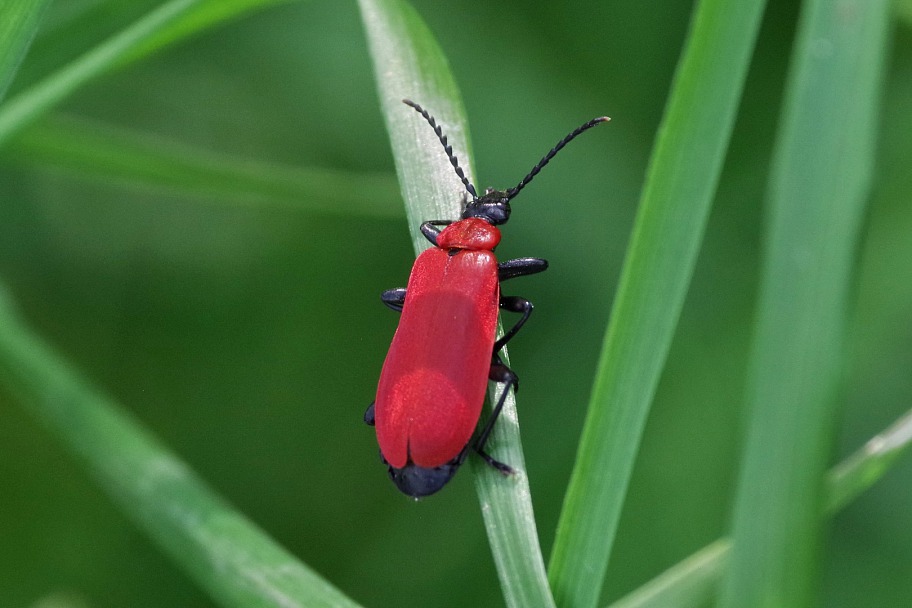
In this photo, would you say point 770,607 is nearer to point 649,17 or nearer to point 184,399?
point 184,399

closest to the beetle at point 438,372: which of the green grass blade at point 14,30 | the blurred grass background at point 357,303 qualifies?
the green grass blade at point 14,30

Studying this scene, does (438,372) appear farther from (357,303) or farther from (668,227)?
(357,303)

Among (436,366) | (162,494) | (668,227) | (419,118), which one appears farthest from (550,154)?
(162,494)

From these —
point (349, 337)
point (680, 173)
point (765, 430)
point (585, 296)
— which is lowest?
point (349, 337)

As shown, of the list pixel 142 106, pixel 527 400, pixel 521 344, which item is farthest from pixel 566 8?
pixel 142 106

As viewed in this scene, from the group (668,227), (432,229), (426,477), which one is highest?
(668,227)

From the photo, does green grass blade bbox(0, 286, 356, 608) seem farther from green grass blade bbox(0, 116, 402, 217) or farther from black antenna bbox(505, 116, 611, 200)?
black antenna bbox(505, 116, 611, 200)
